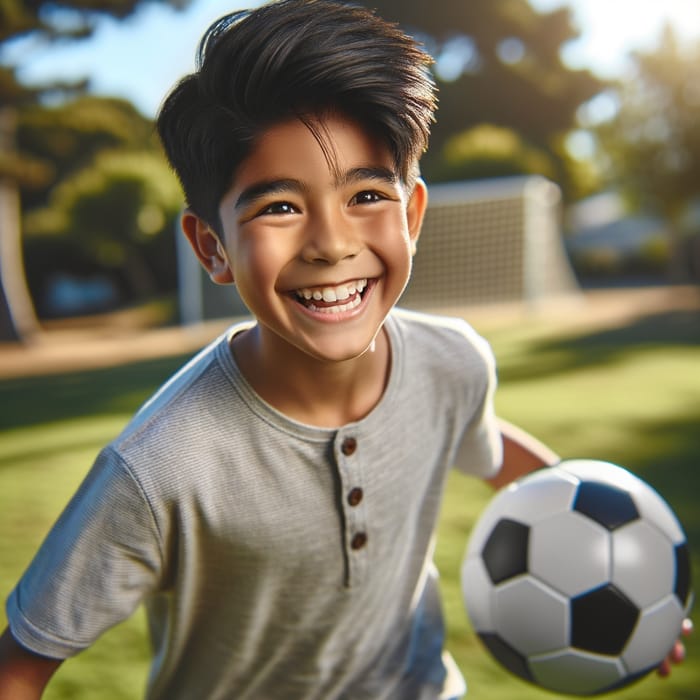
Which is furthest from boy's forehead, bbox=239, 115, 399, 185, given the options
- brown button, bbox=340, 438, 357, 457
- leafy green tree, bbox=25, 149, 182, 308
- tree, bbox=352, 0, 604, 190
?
tree, bbox=352, 0, 604, 190

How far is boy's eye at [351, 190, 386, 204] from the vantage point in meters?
1.37

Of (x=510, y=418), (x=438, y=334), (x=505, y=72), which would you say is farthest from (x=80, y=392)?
(x=505, y=72)

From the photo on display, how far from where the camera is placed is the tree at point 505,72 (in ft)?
98.1

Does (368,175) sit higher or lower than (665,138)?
higher

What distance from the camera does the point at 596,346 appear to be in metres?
9.03

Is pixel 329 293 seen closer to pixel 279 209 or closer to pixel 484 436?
pixel 279 209

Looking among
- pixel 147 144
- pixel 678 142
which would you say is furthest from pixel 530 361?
pixel 147 144

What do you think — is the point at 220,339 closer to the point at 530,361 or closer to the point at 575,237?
the point at 530,361

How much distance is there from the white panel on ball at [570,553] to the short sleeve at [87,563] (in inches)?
32.0

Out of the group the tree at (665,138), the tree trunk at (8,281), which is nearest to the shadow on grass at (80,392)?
the tree trunk at (8,281)

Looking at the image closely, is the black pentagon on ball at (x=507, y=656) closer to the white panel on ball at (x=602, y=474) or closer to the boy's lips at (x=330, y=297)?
the white panel on ball at (x=602, y=474)

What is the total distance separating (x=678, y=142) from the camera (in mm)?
24156

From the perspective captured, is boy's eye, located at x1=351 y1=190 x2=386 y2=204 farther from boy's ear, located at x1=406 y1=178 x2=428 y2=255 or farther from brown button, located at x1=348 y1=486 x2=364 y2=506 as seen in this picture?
brown button, located at x1=348 y1=486 x2=364 y2=506

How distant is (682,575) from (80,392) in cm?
704
